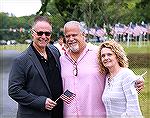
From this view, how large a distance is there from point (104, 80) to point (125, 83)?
14.1 inches

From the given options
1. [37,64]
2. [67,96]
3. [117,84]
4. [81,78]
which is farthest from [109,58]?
[37,64]

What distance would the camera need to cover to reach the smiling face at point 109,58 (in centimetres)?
329

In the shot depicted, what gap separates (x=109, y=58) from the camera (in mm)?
3299

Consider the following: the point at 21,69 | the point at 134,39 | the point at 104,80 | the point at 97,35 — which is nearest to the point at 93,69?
the point at 104,80

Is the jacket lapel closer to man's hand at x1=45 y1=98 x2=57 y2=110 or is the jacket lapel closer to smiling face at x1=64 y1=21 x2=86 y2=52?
man's hand at x1=45 y1=98 x2=57 y2=110

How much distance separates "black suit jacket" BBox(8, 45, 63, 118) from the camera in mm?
3287

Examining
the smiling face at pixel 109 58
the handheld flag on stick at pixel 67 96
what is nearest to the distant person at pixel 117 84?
the smiling face at pixel 109 58

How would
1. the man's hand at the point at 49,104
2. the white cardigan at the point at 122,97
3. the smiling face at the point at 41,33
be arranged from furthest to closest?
the smiling face at the point at 41,33, the man's hand at the point at 49,104, the white cardigan at the point at 122,97

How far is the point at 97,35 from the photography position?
20344mm

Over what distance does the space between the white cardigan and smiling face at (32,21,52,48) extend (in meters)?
0.61

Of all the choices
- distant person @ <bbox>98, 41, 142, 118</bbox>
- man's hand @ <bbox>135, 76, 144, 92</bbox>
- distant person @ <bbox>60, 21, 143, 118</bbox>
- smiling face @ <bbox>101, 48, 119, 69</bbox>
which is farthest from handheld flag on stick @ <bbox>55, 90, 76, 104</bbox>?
man's hand @ <bbox>135, 76, 144, 92</bbox>

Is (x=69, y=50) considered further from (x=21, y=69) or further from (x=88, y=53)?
(x=21, y=69)

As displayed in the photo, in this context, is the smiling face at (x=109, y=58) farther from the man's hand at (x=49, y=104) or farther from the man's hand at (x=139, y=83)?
the man's hand at (x=49, y=104)

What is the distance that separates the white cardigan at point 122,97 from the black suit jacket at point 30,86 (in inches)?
18.9
